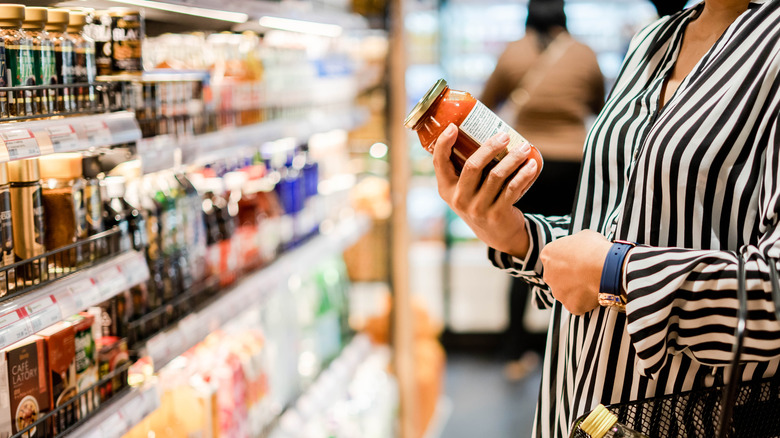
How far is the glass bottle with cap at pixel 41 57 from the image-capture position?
1189mm

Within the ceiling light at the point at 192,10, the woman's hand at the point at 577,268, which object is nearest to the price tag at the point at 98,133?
the ceiling light at the point at 192,10

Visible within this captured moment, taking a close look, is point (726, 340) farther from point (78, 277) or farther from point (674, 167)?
point (78, 277)

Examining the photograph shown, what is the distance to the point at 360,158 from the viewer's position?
333 cm

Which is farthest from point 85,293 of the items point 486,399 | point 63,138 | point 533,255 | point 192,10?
point 486,399

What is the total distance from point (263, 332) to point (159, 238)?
2.65ft

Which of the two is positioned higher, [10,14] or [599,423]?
[10,14]

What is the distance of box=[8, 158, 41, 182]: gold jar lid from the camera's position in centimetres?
120

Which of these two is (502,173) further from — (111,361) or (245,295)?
(245,295)

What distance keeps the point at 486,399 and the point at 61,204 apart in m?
3.22

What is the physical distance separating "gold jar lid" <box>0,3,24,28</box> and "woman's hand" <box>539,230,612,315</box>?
0.86 metres

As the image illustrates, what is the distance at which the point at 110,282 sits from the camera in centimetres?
132

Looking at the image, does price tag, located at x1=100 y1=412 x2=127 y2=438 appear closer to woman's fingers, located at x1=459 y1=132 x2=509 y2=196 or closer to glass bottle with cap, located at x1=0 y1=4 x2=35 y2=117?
glass bottle with cap, located at x1=0 y1=4 x2=35 y2=117

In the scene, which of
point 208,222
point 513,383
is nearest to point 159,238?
point 208,222

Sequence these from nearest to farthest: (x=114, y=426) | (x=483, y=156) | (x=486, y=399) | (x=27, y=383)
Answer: (x=483, y=156) → (x=27, y=383) → (x=114, y=426) → (x=486, y=399)
